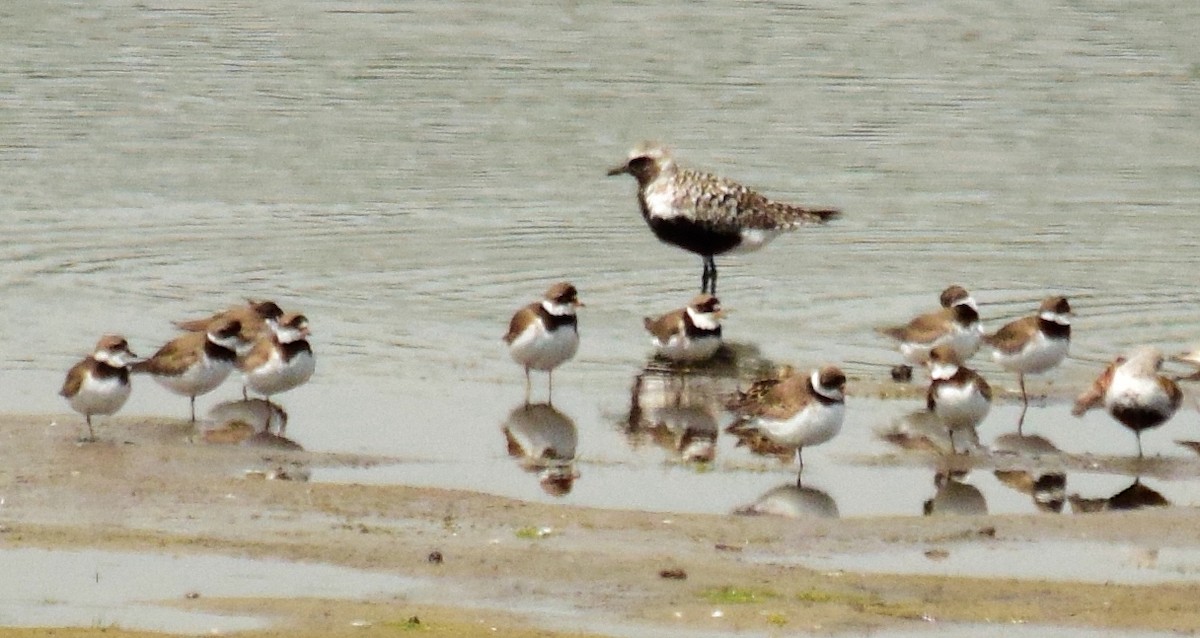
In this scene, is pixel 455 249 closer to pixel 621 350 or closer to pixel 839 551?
pixel 621 350

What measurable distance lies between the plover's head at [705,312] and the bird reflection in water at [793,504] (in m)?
3.64

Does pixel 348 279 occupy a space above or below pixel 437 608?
below

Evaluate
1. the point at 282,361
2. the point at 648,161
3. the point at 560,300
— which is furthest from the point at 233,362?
the point at 648,161

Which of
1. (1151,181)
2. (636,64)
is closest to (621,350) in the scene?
(1151,181)

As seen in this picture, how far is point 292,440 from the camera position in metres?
16.3

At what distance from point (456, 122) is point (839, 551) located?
58.3 feet

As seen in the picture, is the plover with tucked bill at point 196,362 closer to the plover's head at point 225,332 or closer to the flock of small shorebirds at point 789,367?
the plover's head at point 225,332

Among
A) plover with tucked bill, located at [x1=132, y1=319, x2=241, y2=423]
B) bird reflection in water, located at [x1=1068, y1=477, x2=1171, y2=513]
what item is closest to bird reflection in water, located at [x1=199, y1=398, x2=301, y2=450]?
plover with tucked bill, located at [x1=132, y1=319, x2=241, y2=423]

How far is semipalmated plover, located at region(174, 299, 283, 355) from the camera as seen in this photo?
17.6 metres

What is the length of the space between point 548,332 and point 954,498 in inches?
154

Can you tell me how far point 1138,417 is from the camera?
15883mm

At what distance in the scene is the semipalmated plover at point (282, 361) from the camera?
1694cm

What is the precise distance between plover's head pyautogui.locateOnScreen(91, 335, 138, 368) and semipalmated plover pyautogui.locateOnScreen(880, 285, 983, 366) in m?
6.12

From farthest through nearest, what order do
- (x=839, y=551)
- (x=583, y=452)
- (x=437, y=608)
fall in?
(x=583, y=452), (x=839, y=551), (x=437, y=608)
